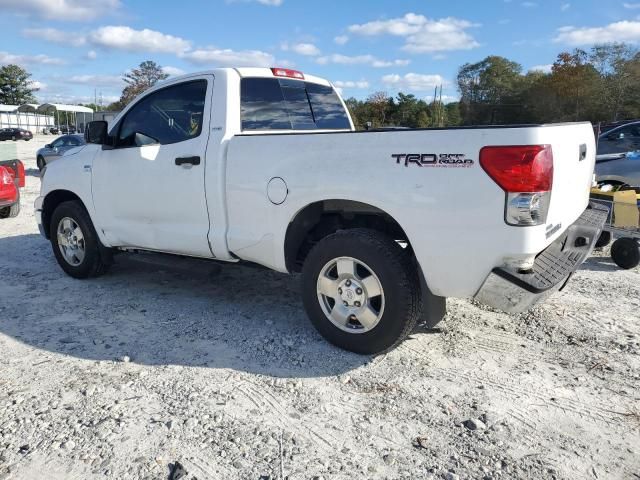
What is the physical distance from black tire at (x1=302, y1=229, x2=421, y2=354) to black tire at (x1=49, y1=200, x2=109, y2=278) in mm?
2759

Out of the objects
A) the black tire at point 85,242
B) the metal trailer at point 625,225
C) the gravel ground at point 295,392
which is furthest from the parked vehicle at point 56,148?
the metal trailer at point 625,225

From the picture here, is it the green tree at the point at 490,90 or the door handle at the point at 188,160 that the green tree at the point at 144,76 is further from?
the door handle at the point at 188,160

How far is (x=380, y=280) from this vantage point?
11.3 feet

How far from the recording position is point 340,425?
2910mm

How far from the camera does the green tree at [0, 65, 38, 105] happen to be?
3497 inches

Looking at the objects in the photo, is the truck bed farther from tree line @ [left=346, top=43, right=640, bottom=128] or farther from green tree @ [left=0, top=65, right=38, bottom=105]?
green tree @ [left=0, top=65, right=38, bottom=105]

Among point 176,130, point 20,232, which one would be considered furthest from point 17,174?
point 176,130

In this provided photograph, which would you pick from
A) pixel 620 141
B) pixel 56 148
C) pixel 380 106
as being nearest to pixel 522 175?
pixel 620 141

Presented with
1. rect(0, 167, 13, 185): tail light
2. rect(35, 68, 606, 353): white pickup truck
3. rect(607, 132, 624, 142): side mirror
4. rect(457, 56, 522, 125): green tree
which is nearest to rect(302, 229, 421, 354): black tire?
rect(35, 68, 606, 353): white pickup truck

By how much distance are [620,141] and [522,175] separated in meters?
9.35

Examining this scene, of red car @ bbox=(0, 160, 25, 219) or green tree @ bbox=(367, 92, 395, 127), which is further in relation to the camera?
green tree @ bbox=(367, 92, 395, 127)

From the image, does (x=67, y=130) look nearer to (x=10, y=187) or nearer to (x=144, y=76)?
(x=144, y=76)

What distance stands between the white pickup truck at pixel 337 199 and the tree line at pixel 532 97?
3143 cm

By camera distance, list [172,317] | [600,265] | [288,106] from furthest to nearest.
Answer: [600,265]
[288,106]
[172,317]
